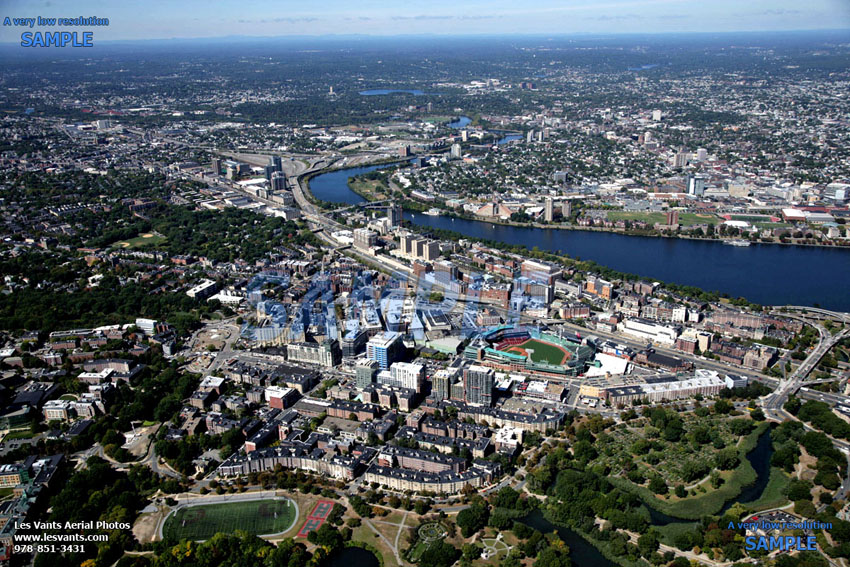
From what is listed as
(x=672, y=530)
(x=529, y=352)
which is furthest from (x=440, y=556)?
(x=529, y=352)

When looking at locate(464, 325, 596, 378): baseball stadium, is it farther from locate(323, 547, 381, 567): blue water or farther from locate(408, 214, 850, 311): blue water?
locate(408, 214, 850, 311): blue water

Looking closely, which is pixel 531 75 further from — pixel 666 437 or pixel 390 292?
pixel 666 437

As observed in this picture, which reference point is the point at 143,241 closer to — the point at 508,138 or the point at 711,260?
the point at 711,260

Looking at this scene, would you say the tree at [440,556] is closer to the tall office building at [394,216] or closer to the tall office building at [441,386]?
the tall office building at [441,386]

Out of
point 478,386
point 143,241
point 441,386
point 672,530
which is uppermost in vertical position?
point 143,241

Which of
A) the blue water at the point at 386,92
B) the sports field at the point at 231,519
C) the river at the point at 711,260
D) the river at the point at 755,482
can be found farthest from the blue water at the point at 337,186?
→ the blue water at the point at 386,92

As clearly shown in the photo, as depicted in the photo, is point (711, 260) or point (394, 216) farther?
point (394, 216)

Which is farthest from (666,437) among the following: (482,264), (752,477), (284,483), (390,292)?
(482,264)
